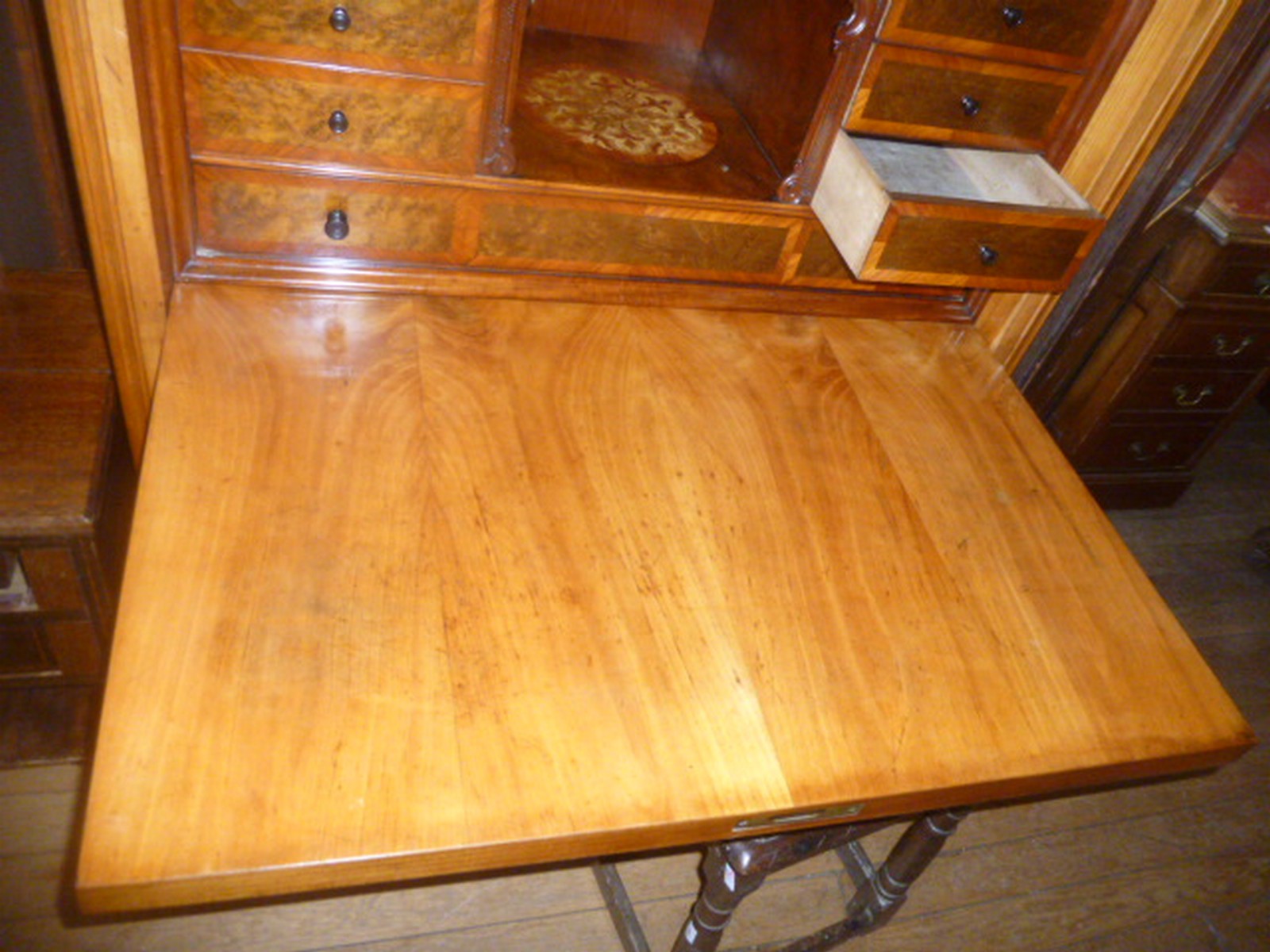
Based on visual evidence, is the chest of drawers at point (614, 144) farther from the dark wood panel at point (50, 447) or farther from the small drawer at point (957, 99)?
the dark wood panel at point (50, 447)

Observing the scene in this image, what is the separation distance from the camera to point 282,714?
937 millimetres

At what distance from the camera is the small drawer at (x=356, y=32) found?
113cm

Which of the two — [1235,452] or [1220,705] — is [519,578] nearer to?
[1220,705]

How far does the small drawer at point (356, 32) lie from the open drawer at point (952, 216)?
1.82ft

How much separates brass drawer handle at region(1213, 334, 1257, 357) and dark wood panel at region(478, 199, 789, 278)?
5.05ft

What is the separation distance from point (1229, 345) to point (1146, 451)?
15.3 inches

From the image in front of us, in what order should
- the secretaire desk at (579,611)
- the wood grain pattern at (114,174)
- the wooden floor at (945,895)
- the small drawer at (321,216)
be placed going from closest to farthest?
the secretaire desk at (579,611) → the wood grain pattern at (114,174) → the small drawer at (321,216) → the wooden floor at (945,895)

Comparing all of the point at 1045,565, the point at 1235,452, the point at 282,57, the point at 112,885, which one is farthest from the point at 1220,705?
the point at 1235,452

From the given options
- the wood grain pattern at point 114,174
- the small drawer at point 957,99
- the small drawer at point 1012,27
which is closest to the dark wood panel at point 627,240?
the small drawer at point 957,99

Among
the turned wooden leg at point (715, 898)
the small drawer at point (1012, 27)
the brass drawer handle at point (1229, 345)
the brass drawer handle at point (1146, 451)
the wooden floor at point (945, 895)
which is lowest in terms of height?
the wooden floor at point (945, 895)

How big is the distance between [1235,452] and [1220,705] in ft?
8.31

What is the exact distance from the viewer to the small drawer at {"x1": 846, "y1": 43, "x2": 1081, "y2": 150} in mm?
1393

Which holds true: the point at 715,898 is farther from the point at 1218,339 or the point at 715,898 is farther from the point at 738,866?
the point at 1218,339

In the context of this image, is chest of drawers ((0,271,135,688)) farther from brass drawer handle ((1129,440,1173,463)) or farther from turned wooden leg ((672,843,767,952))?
brass drawer handle ((1129,440,1173,463))
